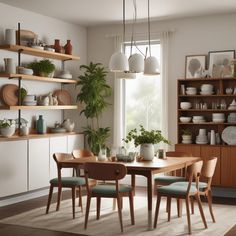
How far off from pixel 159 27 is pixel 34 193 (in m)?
3.63

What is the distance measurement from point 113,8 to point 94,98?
1.67m

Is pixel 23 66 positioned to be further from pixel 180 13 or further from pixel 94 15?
pixel 180 13

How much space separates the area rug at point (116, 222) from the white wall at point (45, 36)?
6.17 feet

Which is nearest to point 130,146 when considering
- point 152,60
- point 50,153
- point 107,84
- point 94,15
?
point 107,84

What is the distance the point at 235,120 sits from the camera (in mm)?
7816

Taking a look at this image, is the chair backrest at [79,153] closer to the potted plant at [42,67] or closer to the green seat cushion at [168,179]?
the green seat cushion at [168,179]

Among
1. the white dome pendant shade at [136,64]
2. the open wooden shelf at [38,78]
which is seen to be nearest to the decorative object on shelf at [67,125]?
the open wooden shelf at [38,78]

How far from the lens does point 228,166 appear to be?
7.63m

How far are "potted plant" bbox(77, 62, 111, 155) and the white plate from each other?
6.94 ft

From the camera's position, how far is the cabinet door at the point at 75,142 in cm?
845

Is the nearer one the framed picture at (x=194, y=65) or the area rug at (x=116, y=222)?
the area rug at (x=116, y=222)

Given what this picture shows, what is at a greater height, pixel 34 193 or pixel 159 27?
pixel 159 27

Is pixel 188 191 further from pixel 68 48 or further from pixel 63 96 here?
pixel 68 48

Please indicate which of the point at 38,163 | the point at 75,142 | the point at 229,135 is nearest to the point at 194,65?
the point at 229,135
